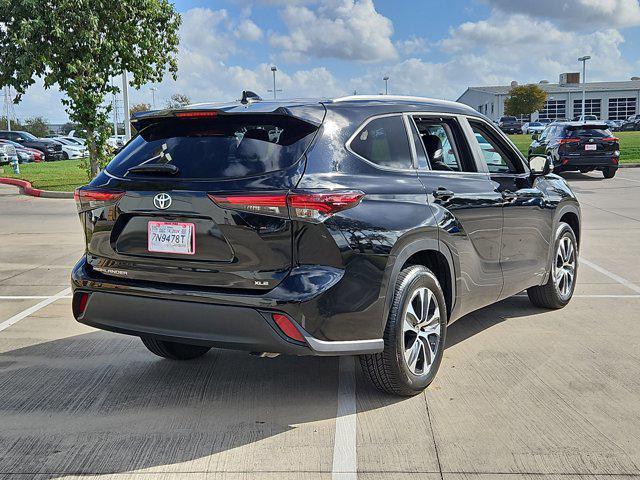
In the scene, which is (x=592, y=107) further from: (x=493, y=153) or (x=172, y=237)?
(x=172, y=237)

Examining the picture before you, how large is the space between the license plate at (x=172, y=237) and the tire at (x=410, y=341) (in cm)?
118

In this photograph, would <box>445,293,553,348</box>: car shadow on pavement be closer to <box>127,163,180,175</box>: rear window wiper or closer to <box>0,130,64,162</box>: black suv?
<box>127,163,180,175</box>: rear window wiper

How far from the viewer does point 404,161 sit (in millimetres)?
4695

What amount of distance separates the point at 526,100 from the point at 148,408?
83.3 m

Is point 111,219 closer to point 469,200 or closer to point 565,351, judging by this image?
point 469,200

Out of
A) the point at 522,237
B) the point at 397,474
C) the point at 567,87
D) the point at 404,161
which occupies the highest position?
the point at 567,87

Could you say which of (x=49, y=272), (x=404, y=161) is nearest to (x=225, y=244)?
→ (x=404, y=161)

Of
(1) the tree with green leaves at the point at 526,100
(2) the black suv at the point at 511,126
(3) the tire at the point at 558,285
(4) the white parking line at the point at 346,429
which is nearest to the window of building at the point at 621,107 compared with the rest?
(1) the tree with green leaves at the point at 526,100

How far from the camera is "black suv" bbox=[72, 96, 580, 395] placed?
3992mm

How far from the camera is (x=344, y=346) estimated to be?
411 centimetres

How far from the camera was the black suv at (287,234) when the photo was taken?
399cm

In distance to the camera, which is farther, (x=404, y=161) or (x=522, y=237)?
(x=522, y=237)

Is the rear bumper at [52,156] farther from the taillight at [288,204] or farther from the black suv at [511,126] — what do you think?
the taillight at [288,204]

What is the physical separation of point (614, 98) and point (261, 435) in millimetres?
95541
